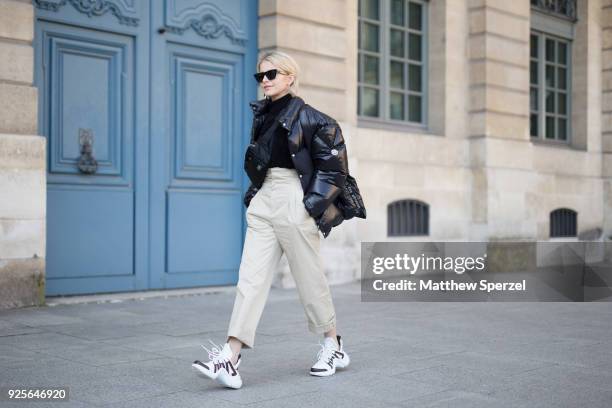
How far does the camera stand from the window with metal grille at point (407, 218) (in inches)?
472

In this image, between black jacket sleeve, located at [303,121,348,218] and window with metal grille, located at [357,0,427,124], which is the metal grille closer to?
window with metal grille, located at [357,0,427,124]

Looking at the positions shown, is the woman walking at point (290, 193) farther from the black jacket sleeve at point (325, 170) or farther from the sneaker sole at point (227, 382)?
the sneaker sole at point (227, 382)

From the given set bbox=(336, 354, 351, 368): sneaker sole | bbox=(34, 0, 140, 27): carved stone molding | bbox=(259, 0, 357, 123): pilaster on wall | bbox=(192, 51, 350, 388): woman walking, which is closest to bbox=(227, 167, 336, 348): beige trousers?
bbox=(192, 51, 350, 388): woman walking

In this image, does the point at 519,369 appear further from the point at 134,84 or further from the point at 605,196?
the point at 605,196

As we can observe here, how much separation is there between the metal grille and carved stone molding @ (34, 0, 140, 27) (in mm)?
8260

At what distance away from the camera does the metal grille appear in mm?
14931

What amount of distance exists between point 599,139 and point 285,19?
8177 millimetres

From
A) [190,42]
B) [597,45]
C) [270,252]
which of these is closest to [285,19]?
[190,42]

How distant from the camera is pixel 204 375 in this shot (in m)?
4.75

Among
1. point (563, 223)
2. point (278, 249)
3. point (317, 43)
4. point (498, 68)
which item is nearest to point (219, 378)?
point (278, 249)

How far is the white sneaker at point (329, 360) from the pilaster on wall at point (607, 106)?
466 inches

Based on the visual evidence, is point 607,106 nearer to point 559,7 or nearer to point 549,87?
point 549,87

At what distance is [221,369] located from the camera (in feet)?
15.7

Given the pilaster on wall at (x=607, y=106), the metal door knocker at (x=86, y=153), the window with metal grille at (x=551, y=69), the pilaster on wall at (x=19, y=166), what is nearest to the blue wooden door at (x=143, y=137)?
the metal door knocker at (x=86, y=153)
